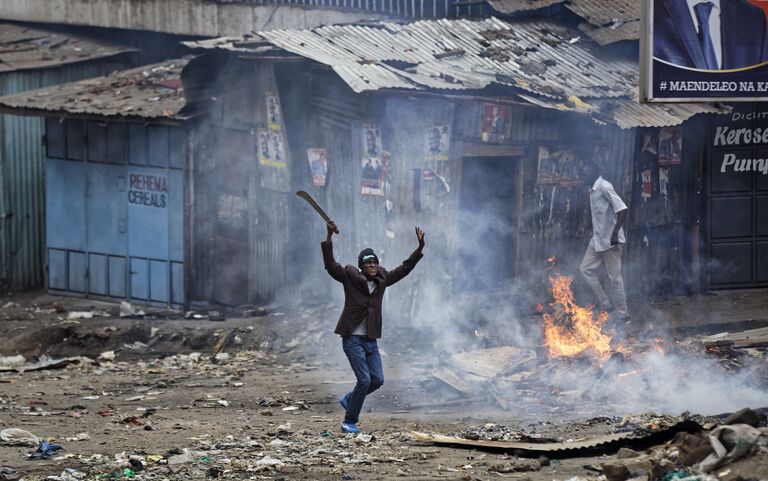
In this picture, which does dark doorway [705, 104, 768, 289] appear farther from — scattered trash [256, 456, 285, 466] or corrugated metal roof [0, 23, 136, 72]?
corrugated metal roof [0, 23, 136, 72]

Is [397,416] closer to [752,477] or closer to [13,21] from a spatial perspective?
[752,477]

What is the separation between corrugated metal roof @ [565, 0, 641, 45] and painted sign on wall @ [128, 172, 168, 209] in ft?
21.5

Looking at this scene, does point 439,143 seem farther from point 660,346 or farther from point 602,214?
point 660,346

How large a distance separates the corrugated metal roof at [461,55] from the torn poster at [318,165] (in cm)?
144

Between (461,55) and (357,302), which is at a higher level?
(461,55)

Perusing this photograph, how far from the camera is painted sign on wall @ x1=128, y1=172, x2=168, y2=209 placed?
17109 millimetres

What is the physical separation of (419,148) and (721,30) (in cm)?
472

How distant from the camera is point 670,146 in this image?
1623 centimetres

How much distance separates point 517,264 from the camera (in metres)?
15.2

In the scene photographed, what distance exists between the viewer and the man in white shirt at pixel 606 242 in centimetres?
1441

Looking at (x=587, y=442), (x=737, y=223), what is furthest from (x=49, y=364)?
(x=737, y=223)

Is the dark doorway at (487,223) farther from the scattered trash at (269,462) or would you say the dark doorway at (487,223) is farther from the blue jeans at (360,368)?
the scattered trash at (269,462)

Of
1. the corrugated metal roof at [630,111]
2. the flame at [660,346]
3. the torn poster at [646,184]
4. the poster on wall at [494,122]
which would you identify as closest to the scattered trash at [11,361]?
the poster on wall at [494,122]

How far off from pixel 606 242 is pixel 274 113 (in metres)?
4.73
